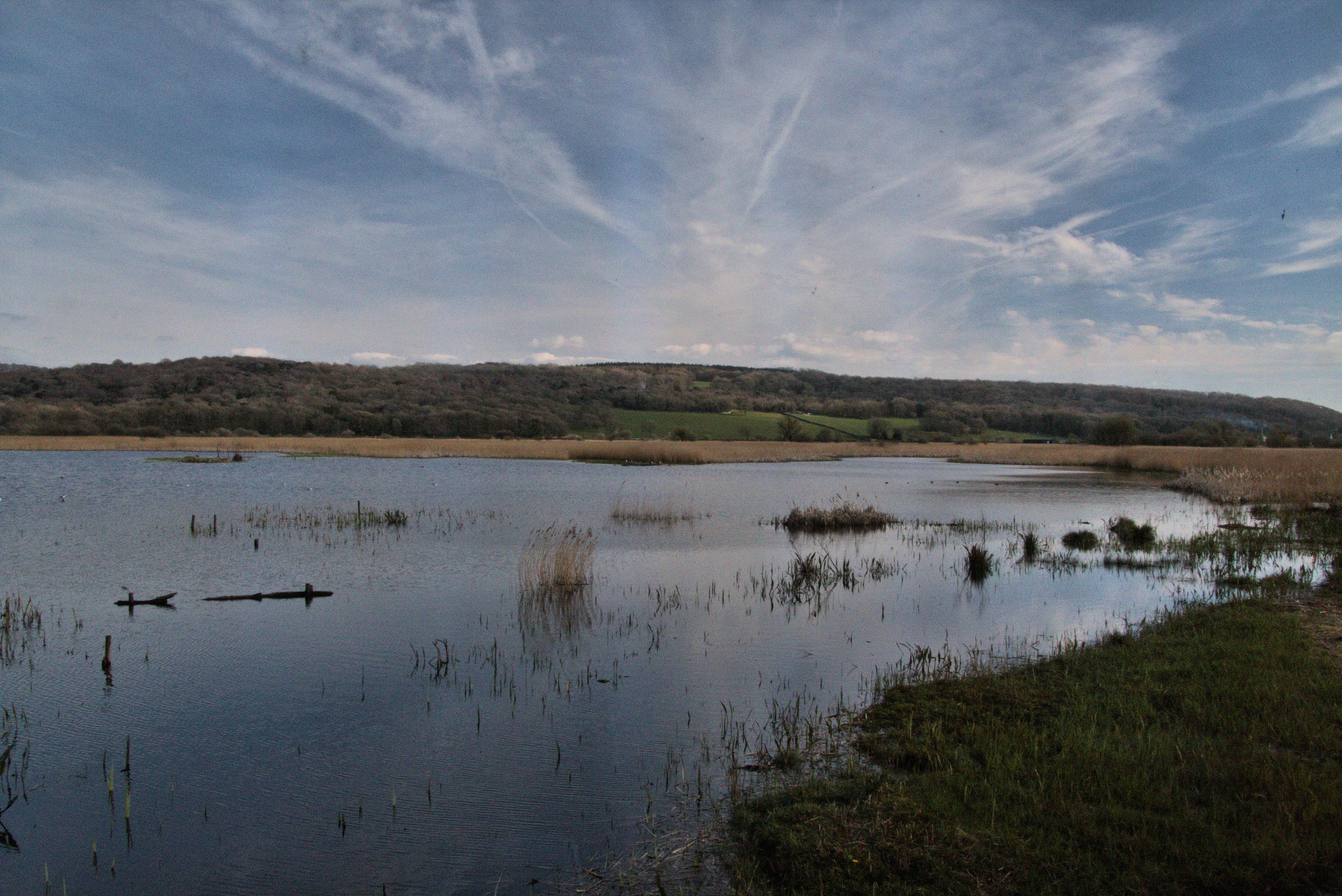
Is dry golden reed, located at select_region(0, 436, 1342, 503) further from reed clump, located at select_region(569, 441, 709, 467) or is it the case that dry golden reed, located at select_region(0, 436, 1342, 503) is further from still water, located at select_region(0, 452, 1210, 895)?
still water, located at select_region(0, 452, 1210, 895)

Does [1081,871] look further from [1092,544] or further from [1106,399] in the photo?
[1106,399]

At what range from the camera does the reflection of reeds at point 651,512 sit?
20.4 m

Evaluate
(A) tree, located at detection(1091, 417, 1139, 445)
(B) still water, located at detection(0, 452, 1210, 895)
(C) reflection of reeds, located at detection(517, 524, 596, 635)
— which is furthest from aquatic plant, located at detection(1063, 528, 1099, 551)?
(A) tree, located at detection(1091, 417, 1139, 445)

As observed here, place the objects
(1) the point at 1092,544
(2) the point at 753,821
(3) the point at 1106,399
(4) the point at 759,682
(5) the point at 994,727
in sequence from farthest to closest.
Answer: (3) the point at 1106,399
(1) the point at 1092,544
(4) the point at 759,682
(5) the point at 994,727
(2) the point at 753,821

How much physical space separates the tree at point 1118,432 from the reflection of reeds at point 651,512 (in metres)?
53.2

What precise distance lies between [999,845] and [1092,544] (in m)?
15.2

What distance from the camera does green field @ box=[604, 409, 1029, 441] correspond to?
69.9 metres

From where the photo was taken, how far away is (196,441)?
184ft

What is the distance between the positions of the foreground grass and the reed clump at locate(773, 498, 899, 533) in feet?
41.5

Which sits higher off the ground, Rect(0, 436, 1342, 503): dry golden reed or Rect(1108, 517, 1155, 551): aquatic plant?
Rect(0, 436, 1342, 503): dry golden reed

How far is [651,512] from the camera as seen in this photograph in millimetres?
21188

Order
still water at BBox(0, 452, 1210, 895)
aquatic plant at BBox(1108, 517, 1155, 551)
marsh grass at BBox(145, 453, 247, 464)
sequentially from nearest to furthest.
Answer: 1. still water at BBox(0, 452, 1210, 895)
2. aquatic plant at BBox(1108, 517, 1155, 551)
3. marsh grass at BBox(145, 453, 247, 464)

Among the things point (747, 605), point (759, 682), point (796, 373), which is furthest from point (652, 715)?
point (796, 373)

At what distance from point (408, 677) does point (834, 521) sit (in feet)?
46.1
